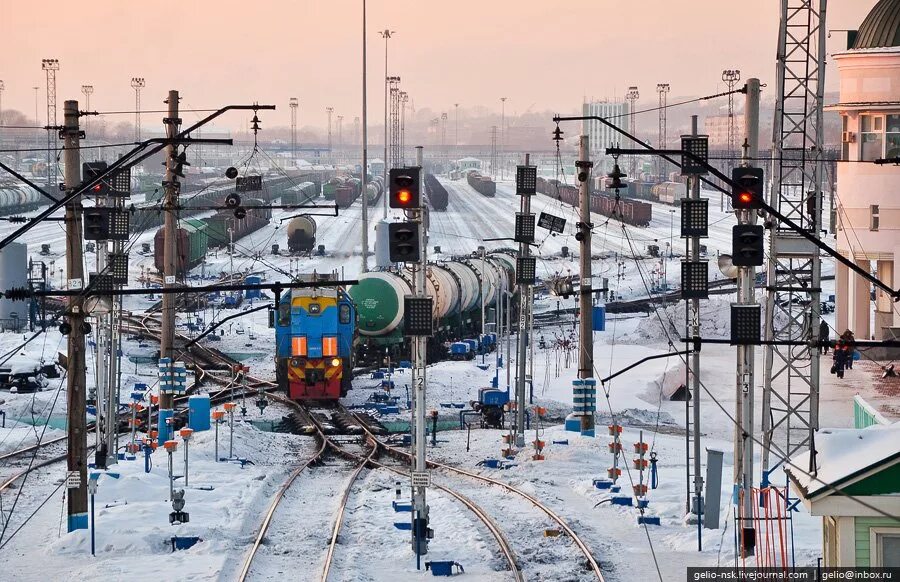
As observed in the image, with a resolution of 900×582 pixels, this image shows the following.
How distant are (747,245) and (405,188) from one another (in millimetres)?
5027

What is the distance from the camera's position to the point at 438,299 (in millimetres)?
48719

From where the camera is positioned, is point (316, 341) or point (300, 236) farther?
point (300, 236)

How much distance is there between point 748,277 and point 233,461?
1301 centimetres

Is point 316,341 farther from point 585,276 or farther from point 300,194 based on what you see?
point 300,194

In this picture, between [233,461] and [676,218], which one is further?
[676,218]

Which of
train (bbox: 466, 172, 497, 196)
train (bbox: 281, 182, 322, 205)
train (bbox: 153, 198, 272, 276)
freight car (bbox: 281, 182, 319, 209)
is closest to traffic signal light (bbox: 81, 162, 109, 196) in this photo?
train (bbox: 153, 198, 272, 276)

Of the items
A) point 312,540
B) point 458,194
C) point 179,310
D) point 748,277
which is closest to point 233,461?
point 312,540

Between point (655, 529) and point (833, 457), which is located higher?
point (833, 457)

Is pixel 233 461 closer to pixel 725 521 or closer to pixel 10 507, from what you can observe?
pixel 10 507

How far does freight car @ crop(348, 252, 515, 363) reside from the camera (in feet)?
148

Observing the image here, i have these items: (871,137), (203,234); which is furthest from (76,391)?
(203,234)

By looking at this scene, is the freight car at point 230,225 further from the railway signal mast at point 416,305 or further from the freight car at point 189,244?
the railway signal mast at point 416,305

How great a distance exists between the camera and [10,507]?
82.2ft

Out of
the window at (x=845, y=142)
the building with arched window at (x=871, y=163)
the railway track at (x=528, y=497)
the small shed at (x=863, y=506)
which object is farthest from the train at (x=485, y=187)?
the small shed at (x=863, y=506)
